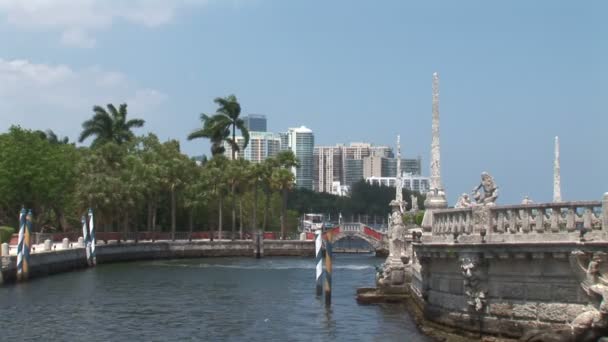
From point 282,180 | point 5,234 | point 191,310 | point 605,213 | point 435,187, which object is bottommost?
point 191,310

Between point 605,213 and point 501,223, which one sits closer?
point 605,213

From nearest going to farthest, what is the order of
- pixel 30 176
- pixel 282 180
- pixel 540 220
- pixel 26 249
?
pixel 540 220 < pixel 26 249 < pixel 30 176 < pixel 282 180

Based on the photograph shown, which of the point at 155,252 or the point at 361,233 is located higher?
the point at 361,233

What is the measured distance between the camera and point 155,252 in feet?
312

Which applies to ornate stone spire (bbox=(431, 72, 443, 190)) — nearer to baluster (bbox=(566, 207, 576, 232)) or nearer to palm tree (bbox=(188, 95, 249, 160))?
baluster (bbox=(566, 207, 576, 232))

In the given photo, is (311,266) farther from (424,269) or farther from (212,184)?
(424,269)

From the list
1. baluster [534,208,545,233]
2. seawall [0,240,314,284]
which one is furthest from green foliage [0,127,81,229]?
baluster [534,208,545,233]

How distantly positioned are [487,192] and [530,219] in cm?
288

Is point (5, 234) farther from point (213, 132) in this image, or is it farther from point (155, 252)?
point (213, 132)

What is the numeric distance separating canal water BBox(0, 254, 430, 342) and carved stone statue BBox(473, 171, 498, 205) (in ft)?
20.4

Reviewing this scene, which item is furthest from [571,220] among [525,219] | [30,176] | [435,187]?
[30,176]

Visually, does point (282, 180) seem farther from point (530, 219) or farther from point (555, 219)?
point (555, 219)

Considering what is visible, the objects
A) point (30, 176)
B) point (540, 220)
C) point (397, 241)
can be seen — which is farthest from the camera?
point (30, 176)

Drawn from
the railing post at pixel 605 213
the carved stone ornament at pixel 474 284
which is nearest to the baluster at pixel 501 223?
the carved stone ornament at pixel 474 284
